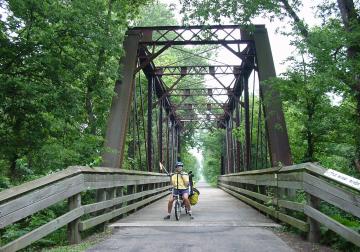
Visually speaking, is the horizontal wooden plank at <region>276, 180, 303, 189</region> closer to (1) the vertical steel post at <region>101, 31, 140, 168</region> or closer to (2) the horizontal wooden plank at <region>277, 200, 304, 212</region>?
(2) the horizontal wooden plank at <region>277, 200, 304, 212</region>

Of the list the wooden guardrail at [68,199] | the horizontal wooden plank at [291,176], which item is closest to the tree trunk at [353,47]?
the horizontal wooden plank at [291,176]

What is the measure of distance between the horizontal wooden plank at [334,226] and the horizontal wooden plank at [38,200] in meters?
3.03

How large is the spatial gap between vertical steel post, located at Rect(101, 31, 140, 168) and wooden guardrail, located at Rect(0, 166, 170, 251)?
1.07 meters

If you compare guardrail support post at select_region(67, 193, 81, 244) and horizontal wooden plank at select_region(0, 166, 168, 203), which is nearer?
horizontal wooden plank at select_region(0, 166, 168, 203)

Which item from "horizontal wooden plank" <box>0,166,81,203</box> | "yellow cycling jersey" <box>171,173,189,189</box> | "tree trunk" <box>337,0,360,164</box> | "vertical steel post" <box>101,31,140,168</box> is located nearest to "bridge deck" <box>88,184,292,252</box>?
"horizontal wooden plank" <box>0,166,81,203</box>

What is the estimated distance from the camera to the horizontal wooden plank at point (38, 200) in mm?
3849

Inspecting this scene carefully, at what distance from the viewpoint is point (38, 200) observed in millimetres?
4617

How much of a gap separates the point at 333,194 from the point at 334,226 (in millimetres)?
353

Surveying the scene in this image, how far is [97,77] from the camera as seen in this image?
39.9 feet

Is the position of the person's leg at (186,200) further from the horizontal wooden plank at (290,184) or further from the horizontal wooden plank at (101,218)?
the horizontal wooden plank at (290,184)

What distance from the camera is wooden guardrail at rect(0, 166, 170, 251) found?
401cm

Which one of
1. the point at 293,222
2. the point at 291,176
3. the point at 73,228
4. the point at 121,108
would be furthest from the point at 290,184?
the point at 121,108

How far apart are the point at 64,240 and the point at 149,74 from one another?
13.8 metres

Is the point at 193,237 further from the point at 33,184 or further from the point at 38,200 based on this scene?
the point at 33,184
